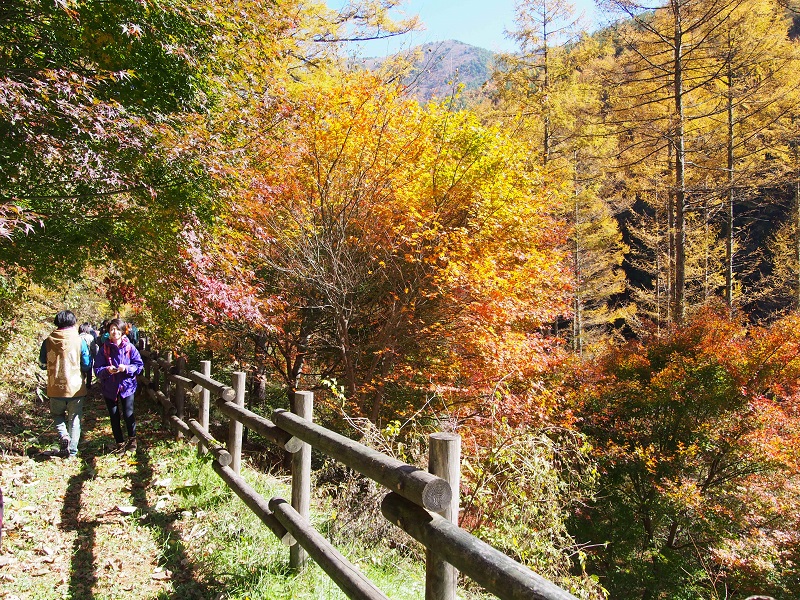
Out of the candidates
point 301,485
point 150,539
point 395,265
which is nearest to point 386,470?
point 301,485

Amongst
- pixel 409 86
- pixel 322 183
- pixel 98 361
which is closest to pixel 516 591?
pixel 98 361

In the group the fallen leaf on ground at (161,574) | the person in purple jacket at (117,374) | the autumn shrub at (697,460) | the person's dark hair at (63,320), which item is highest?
the person's dark hair at (63,320)

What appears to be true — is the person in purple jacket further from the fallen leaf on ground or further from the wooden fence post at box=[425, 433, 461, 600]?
the wooden fence post at box=[425, 433, 461, 600]

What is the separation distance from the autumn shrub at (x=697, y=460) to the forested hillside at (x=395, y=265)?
58mm

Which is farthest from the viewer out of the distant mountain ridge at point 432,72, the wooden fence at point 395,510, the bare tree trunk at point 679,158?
the bare tree trunk at point 679,158

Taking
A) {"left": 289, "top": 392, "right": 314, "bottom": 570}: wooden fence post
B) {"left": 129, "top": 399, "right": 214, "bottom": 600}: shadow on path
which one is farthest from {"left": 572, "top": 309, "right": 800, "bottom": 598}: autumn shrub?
{"left": 129, "top": 399, "right": 214, "bottom": 600}: shadow on path

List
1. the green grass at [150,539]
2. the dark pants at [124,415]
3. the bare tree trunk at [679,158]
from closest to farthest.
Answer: the green grass at [150,539] → the dark pants at [124,415] → the bare tree trunk at [679,158]

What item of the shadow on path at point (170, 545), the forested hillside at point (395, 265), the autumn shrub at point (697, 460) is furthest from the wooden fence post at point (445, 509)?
the autumn shrub at point (697, 460)

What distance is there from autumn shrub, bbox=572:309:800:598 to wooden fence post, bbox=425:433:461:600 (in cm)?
817

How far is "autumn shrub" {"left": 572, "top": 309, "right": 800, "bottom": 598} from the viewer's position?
9.06m

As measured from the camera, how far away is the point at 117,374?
21.8 ft

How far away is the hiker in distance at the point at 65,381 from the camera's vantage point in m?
6.21

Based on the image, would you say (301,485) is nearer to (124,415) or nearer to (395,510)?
(395,510)

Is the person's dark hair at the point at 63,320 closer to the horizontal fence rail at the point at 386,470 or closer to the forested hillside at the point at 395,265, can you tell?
the forested hillside at the point at 395,265
